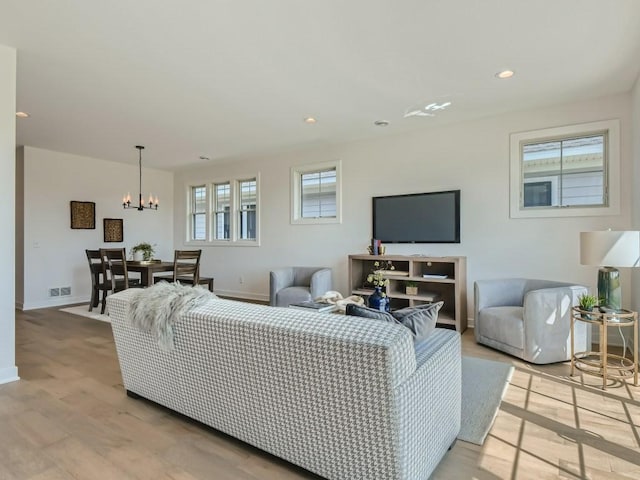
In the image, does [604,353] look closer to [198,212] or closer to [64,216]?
[198,212]

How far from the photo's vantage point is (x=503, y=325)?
3512 millimetres

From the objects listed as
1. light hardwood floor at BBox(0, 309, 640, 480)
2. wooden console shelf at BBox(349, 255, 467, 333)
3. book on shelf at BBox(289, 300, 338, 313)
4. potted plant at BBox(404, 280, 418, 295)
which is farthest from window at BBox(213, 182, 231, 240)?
light hardwood floor at BBox(0, 309, 640, 480)

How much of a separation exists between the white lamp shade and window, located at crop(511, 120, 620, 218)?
55.7 inches

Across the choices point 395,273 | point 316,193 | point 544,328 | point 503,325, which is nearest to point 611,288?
point 544,328

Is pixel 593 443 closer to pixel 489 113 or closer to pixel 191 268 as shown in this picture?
pixel 489 113

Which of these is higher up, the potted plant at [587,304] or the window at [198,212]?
the window at [198,212]

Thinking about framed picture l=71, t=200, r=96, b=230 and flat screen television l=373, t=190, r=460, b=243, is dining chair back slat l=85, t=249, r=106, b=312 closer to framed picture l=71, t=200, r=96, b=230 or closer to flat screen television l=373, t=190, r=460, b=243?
framed picture l=71, t=200, r=96, b=230

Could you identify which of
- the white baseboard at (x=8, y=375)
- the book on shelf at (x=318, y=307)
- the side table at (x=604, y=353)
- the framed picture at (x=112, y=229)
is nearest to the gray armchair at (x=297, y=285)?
the book on shelf at (x=318, y=307)

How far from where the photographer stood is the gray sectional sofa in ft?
4.69

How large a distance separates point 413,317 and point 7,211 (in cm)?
320

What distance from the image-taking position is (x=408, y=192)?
511cm

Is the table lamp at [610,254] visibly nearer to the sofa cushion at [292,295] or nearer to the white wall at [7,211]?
the sofa cushion at [292,295]

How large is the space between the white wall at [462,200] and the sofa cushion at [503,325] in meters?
0.92

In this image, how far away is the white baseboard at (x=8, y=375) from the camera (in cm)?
286
